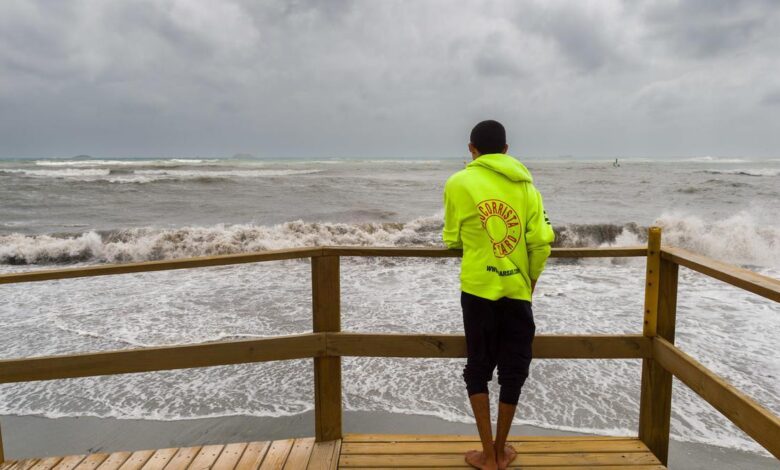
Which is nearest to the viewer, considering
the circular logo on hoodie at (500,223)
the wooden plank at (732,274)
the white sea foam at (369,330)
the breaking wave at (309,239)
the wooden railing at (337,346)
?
the wooden plank at (732,274)

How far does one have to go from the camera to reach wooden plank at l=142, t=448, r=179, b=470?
292cm

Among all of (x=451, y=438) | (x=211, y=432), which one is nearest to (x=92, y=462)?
(x=211, y=432)

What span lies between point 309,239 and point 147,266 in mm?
13093

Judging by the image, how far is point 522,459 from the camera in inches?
113

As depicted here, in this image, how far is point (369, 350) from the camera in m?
2.97

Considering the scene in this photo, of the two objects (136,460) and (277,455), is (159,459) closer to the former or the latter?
(136,460)

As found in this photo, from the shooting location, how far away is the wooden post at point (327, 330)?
2928 millimetres

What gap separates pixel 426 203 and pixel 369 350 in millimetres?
22248

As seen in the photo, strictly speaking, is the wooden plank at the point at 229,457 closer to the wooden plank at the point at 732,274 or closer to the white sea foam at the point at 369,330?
the white sea foam at the point at 369,330

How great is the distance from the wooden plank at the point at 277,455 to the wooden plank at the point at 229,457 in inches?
6.6

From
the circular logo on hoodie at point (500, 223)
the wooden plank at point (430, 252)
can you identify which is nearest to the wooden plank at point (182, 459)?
the wooden plank at point (430, 252)

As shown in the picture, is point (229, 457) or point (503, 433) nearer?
point (503, 433)

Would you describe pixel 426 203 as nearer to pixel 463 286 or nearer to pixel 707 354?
pixel 707 354

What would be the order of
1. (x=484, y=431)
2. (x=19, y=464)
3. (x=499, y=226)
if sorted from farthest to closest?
(x=19, y=464), (x=484, y=431), (x=499, y=226)
